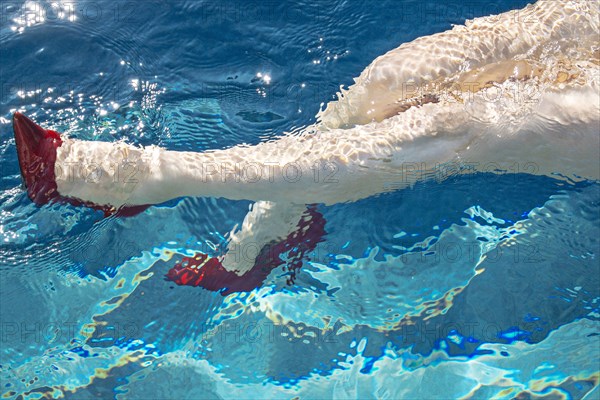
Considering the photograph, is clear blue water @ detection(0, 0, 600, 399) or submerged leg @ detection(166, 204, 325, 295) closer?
clear blue water @ detection(0, 0, 600, 399)

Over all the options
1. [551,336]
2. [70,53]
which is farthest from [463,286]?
[70,53]

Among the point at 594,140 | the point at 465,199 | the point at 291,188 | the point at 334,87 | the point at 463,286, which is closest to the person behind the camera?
the point at 594,140

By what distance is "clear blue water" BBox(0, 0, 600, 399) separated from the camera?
3.05 metres

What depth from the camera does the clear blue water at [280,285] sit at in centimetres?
305

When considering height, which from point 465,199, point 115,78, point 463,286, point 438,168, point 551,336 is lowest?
point 551,336

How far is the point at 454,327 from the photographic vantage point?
10.4 feet

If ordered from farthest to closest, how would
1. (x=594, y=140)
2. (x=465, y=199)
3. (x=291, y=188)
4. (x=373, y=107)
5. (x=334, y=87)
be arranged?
(x=334, y=87) < (x=465, y=199) < (x=373, y=107) < (x=291, y=188) < (x=594, y=140)

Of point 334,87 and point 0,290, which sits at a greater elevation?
point 334,87

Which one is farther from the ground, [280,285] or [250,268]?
[250,268]

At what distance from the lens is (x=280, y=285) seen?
330cm

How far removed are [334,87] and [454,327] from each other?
168 centimetres

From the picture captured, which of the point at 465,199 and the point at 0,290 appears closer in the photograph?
the point at 0,290

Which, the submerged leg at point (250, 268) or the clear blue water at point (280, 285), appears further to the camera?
the submerged leg at point (250, 268)

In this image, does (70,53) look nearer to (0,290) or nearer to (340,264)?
(0,290)
